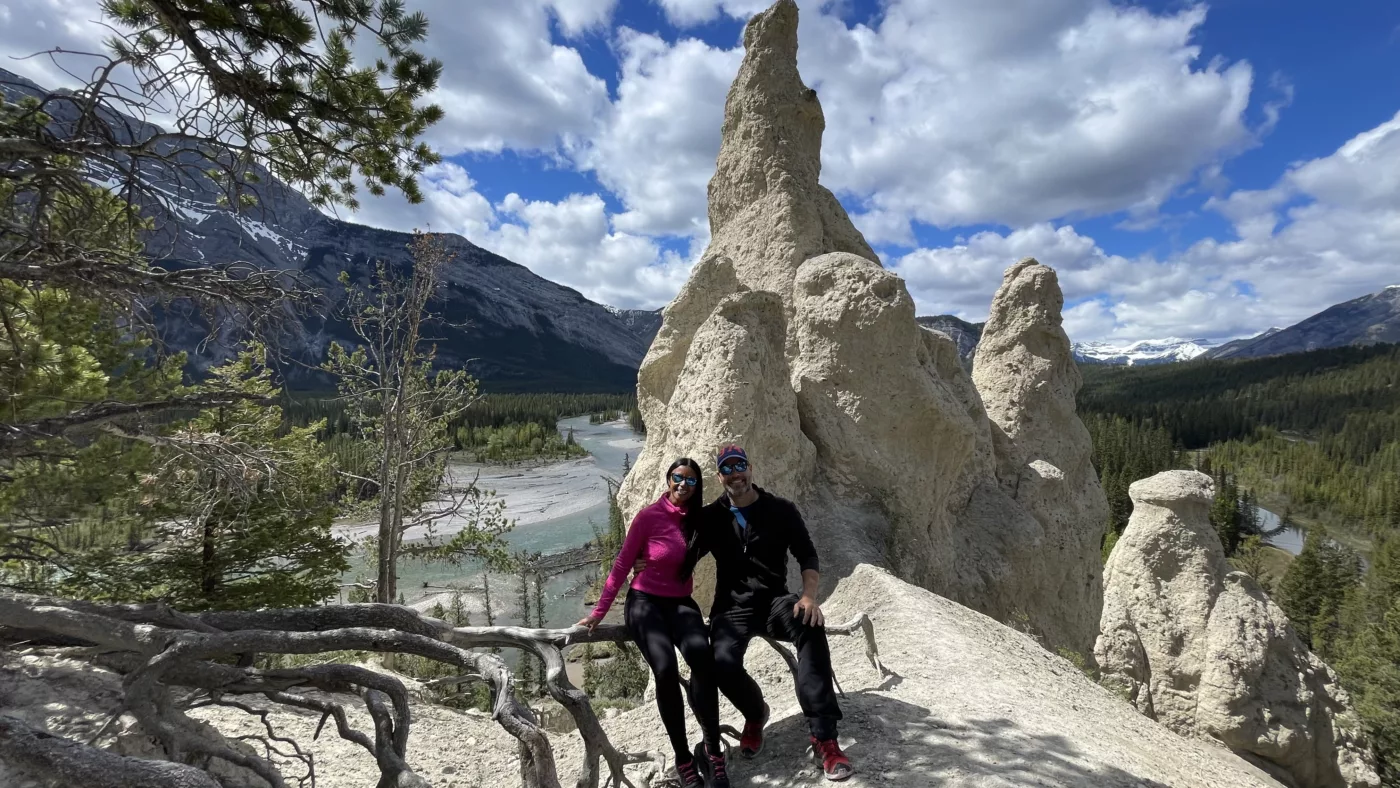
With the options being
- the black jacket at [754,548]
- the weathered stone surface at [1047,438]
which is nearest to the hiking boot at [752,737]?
the black jacket at [754,548]

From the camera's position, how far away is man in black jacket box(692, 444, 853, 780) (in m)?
3.99

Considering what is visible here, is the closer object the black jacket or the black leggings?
the black leggings

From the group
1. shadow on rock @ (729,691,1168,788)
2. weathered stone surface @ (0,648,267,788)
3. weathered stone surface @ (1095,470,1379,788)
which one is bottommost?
weathered stone surface @ (1095,470,1379,788)

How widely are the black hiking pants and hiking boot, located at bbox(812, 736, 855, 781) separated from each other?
0.17ft

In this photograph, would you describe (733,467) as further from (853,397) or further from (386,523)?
(386,523)

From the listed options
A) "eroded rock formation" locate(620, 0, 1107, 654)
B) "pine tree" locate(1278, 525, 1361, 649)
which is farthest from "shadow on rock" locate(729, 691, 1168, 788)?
"pine tree" locate(1278, 525, 1361, 649)

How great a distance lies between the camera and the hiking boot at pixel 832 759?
3.80m

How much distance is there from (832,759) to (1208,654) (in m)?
9.05

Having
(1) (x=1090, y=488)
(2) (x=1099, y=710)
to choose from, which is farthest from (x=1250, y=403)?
(2) (x=1099, y=710)

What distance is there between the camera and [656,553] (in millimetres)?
4176

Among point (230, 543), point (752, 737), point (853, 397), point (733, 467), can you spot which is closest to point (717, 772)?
point (752, 737)

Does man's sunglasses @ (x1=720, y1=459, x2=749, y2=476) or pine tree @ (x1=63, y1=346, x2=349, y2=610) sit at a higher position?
man's sunglasses @ (x1=720, y1=459, x2=749, y2=476)

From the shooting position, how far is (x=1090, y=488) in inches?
579

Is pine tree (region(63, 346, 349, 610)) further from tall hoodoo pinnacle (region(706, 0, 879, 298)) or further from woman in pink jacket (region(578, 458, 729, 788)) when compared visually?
tall hoodoo pinnacle (region(706, 0, 879, 298))
